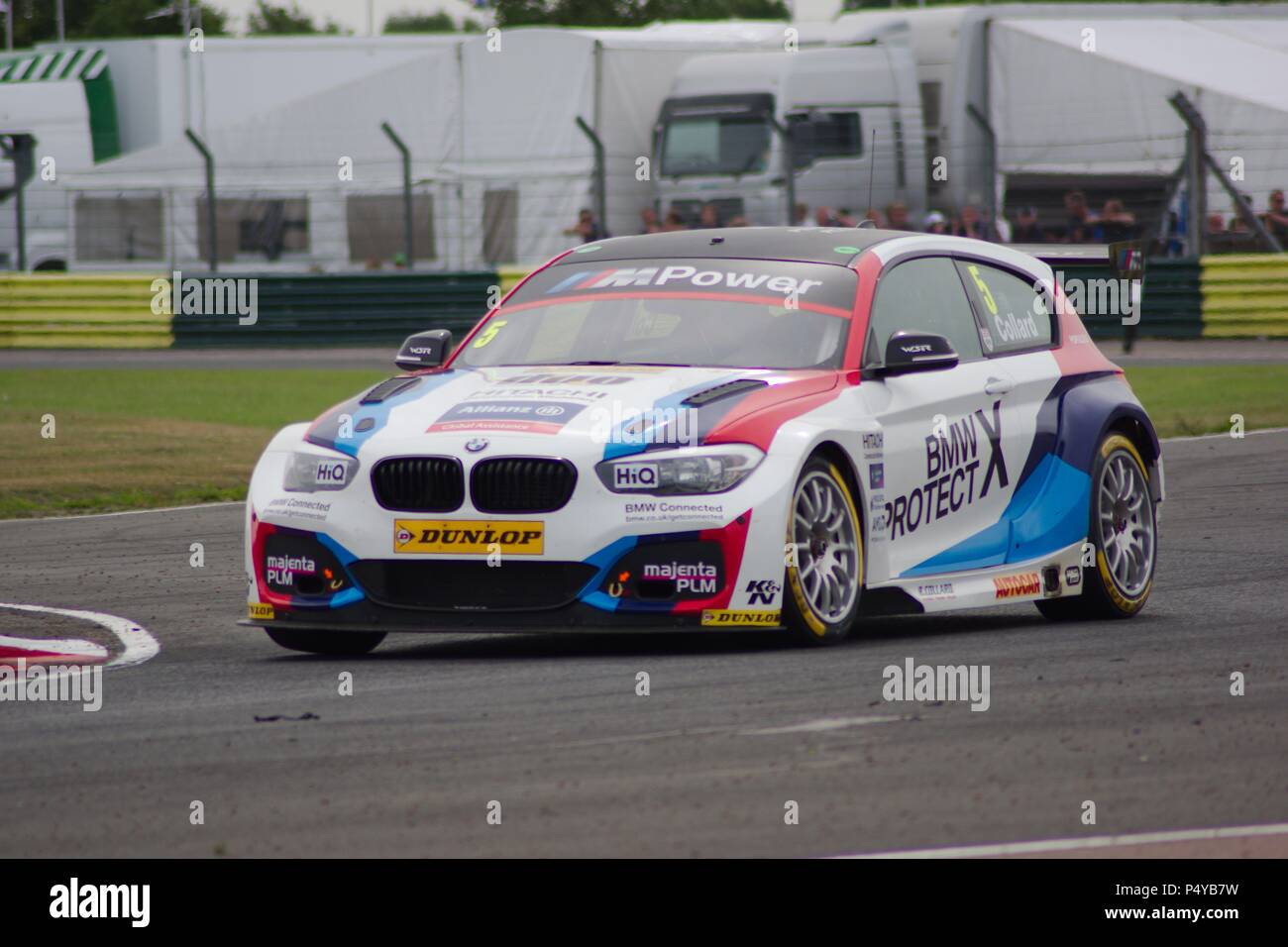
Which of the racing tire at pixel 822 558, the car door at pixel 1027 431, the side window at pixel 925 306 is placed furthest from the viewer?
the car door at pixel 1027 431

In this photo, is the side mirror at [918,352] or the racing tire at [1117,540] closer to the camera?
the side mirror at [918,352]

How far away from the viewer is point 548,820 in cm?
548

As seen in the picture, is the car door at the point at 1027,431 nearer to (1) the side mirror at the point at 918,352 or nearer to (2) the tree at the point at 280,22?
(1) the side mirror at the point at 918,352

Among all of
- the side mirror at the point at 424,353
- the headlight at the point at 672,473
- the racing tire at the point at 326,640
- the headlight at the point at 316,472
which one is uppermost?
the side mirror at the point at 424,353

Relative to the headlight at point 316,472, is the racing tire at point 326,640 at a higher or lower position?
lower

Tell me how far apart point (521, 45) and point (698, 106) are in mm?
2456

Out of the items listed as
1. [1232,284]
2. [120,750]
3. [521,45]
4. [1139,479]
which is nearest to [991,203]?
[1232,284]

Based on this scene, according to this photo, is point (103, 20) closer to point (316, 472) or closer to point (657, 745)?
point (316, 472)

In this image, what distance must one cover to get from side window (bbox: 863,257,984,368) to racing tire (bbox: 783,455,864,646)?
0.89 m

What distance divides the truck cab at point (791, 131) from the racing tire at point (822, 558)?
66.4 ft

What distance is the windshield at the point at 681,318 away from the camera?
878 cm

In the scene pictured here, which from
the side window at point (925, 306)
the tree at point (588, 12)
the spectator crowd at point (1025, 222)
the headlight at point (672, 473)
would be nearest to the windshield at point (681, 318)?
the side window at point (925, 306)

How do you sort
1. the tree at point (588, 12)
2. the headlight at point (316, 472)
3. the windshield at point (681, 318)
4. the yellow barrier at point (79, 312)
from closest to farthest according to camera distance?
1. the headlight at point (316, 472)
2. the windshield at point (681, 318)
3. the yellow barrier at point (79, 312)
4. the tree at point (588, 12)
